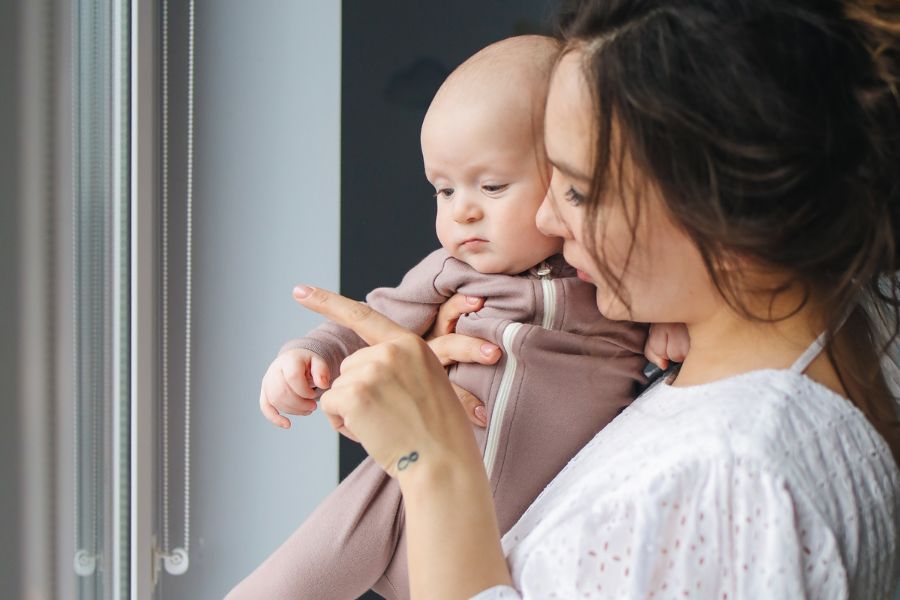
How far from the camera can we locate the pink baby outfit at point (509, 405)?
1.20m

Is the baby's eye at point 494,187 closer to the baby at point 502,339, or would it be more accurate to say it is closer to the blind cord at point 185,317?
the baby at point 502,339

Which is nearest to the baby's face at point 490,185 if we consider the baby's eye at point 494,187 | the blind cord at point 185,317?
the baby's eye at point 494,187

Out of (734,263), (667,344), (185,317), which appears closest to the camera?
(734,263)

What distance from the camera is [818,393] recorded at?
2.94ft

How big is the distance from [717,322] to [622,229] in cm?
17

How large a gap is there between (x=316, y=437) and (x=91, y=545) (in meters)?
0.74

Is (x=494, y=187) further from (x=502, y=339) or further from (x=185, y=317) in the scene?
(x=185, y=317)

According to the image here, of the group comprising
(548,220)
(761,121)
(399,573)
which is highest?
(761,121)

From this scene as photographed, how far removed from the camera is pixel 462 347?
3.98 ft

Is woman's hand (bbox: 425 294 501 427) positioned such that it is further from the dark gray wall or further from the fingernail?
the dark gray wall

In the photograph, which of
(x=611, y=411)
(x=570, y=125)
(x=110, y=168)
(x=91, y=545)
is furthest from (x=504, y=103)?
(x=91, y=545)

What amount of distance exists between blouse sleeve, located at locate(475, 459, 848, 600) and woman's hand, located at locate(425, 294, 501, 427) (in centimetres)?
37

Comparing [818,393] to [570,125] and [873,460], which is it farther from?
[570,125]

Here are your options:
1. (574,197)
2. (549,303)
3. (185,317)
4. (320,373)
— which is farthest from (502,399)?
(185,317)
